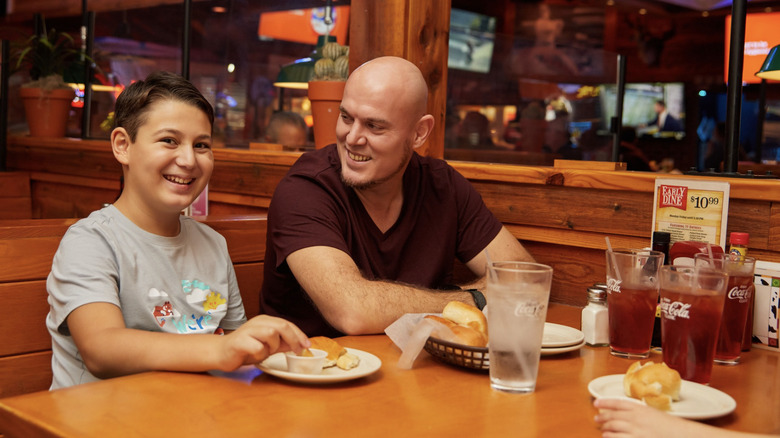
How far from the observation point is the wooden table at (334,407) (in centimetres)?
97

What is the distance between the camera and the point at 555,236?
222cm

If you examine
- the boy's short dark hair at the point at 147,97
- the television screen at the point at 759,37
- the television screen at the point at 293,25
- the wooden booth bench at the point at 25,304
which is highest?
the television screen at the point at 759,37

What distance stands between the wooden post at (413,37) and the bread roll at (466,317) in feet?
4.00

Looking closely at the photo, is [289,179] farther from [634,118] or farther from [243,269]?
[634,118]

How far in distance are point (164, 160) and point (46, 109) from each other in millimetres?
3697

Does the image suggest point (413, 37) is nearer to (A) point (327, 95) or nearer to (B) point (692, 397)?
(A) point (327, 95)

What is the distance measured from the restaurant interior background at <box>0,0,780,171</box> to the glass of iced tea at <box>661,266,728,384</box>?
3045mm

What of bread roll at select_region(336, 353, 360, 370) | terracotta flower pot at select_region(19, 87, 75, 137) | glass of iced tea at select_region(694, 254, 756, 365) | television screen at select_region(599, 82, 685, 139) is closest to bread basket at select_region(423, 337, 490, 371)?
bread roll at select_region(336, 353, 360, 370)

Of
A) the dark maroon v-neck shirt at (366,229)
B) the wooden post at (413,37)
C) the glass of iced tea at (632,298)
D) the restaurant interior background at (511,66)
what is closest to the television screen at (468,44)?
the restaurant interior background at (511,66)

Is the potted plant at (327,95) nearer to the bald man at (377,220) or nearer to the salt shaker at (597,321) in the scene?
the bald man at (377,220)

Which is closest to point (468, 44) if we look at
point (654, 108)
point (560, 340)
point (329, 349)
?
point (654, 108)

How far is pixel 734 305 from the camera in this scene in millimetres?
1456

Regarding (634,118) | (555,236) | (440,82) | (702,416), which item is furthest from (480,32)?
(702,416)

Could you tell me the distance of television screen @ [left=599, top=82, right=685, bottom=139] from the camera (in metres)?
8.04
